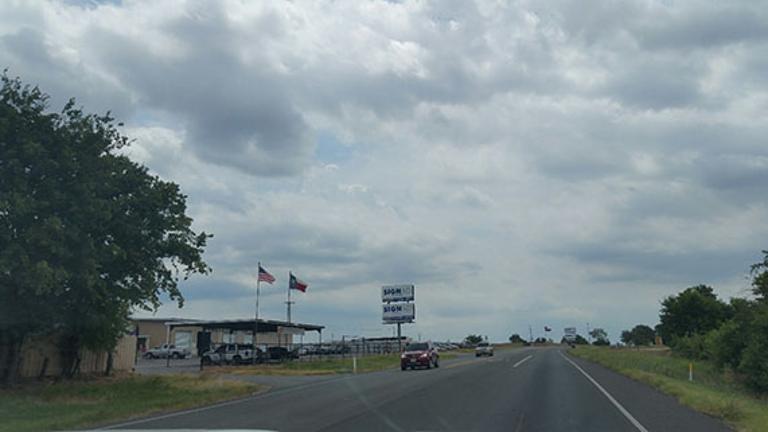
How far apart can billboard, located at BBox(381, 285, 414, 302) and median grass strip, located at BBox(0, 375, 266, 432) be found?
190ft

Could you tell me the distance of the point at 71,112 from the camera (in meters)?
29.0

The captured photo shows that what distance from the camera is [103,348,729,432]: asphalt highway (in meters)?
17.0

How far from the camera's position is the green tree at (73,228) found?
1002 inches

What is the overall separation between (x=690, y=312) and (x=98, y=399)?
3231 inches

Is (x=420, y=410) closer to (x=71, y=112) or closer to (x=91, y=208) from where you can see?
(x=91, y=208)

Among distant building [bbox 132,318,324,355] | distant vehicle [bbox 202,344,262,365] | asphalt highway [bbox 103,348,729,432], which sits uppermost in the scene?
distant building [bbox 132,318,324,355]

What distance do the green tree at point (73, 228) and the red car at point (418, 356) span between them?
839 inches

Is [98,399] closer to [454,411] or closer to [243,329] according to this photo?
[454,411]

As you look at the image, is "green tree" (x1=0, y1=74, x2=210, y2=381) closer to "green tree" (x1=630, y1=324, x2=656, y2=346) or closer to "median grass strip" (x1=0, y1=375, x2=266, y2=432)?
"median grass strip" (x1=0, y1=375, x2=266, y2=432)

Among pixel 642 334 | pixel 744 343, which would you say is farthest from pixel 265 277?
pixel 642 334

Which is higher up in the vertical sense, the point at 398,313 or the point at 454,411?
the point at 398,313

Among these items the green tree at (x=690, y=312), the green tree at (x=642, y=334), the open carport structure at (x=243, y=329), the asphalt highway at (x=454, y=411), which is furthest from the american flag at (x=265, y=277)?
the green tree at (x=642, y=334)

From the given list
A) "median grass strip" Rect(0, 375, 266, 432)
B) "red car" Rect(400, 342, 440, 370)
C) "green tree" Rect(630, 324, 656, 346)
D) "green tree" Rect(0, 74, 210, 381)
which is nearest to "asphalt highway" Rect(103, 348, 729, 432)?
"median grass strip" Rect(0, 375, 266, 432)

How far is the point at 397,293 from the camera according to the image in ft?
306
